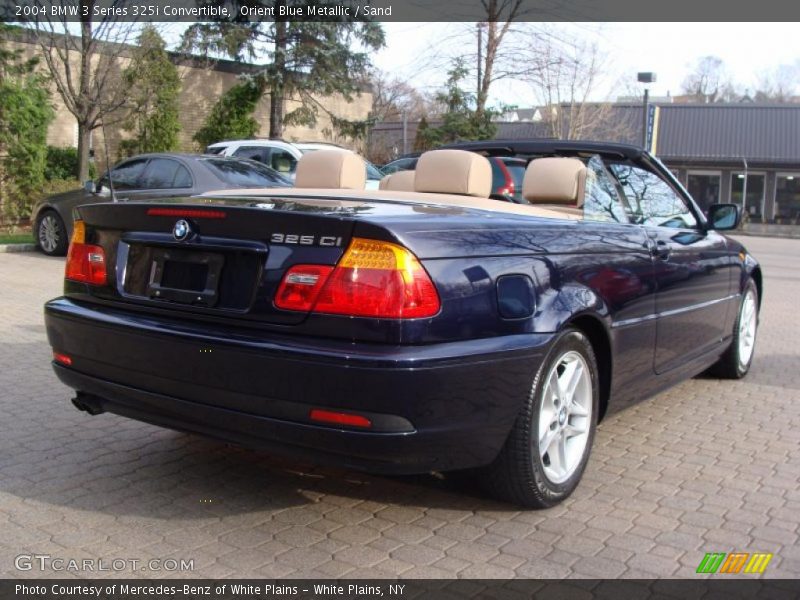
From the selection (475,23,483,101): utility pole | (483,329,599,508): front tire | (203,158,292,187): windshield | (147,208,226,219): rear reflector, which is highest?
(475,23,483,101): utility pole

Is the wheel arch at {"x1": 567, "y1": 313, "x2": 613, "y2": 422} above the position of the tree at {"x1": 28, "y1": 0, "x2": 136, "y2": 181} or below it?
below

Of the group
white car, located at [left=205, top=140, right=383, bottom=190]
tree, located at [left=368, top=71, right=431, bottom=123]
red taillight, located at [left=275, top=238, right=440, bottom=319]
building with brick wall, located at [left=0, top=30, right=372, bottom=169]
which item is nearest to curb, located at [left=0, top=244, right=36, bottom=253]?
white car, located at [left=205, top=140, right=383, bottom=190]

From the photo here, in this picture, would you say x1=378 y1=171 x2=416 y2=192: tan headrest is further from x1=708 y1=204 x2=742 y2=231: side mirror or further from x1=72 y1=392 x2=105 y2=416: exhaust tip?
x1=72 y1=392 x2=105 y2=416: exhaust tip

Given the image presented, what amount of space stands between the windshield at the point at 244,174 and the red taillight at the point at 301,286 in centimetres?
790

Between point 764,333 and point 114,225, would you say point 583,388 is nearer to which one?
point 114,225

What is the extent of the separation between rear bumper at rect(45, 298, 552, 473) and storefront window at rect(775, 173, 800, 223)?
38.1 m

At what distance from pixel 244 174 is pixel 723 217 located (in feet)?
22.9

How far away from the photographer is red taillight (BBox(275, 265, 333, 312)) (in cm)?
311

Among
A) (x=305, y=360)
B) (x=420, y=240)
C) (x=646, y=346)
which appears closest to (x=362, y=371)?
(x=305, y=360)

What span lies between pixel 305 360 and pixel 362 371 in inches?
8.6

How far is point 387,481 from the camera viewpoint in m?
4.06

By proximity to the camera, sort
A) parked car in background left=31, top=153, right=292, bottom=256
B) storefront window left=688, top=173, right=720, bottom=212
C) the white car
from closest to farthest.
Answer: parked car in background left=31, top=153, right=292, bottom=256 < the white car < storefront window left=688, top=173, right=720, bottom=212

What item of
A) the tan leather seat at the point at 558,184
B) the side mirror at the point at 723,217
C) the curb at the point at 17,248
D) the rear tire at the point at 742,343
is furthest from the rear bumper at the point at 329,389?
the curb at the point at 17,248

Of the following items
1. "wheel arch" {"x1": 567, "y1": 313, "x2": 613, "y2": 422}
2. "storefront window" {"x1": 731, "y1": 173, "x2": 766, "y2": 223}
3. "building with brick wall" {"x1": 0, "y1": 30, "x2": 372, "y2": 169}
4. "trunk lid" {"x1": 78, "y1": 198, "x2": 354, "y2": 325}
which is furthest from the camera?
"storefront window" {"x1": 731, "y1": 173, "x2": 766, "y2": 223}
